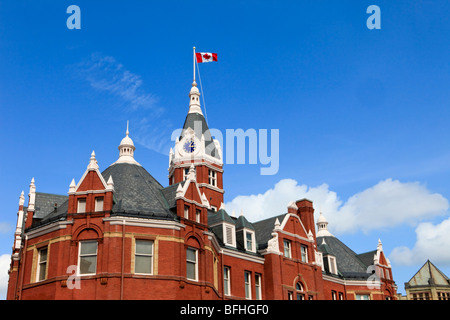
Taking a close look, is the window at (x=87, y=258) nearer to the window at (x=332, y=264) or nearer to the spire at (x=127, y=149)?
the spire at (x=127, y=149)

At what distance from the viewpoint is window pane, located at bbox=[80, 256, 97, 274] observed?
35.7 metres

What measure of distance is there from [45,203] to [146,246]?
40.5 ft

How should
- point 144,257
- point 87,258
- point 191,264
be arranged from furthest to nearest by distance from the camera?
point 191,264 < point 144,257 < point 87,258

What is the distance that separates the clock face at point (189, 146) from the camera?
6431 cm

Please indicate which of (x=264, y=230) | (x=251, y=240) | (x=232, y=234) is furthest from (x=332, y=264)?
(x=232, y=234)

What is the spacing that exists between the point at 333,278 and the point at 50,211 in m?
31.6

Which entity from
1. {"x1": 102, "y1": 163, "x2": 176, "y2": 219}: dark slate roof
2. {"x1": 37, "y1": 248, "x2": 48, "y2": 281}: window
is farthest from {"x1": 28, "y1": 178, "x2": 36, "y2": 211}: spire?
{"x1": 102, "y1": 163, "x2": 176, "y2": 219}: dark slate roof

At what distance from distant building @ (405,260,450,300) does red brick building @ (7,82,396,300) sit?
4192 cm

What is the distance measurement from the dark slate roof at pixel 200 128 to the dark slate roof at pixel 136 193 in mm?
21171

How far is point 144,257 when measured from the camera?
36.4 meters

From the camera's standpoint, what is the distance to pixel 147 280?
3553cm

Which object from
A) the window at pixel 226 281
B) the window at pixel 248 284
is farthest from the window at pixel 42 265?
the window at pixel 248 284

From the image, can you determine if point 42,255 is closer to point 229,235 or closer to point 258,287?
point 229,235
